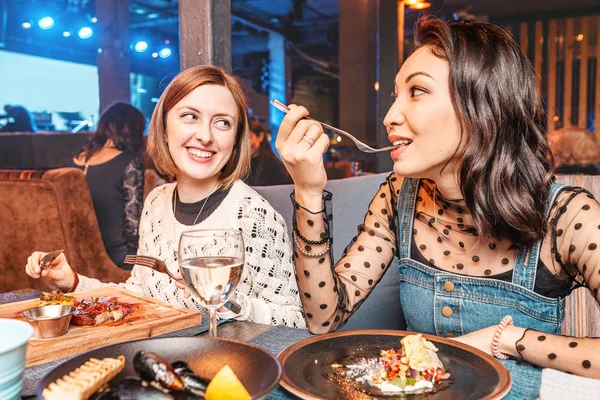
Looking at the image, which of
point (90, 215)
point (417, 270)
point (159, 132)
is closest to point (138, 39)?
point (90, 215)

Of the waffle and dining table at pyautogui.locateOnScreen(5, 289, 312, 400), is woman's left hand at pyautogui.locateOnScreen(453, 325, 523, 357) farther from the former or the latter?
the waffle

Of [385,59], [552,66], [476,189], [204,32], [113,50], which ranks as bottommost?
[476,189]

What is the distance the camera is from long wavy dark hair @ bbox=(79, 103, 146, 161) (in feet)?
11.8

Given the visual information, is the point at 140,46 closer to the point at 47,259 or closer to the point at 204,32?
the point at 204,32

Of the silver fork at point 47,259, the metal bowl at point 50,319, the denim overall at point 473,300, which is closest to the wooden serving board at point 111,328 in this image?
the metal bowl at point 50,319

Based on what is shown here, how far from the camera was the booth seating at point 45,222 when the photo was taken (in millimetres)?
2719

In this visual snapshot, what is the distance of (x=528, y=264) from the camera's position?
4.36ft

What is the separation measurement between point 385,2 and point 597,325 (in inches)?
191

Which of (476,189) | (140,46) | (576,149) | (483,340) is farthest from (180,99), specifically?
(140,46)

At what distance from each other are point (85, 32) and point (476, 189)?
10.4 metres

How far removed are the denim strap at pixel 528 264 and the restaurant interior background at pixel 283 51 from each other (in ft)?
12.4

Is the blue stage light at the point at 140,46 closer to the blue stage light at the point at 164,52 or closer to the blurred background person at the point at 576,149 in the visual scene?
the blue stage light at the point at 164,52

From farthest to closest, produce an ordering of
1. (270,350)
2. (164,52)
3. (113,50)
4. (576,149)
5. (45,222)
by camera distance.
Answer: (164,52)
(113,50)
(576,149)
(45,222)
(270,350)

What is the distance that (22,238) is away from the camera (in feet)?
9.32
